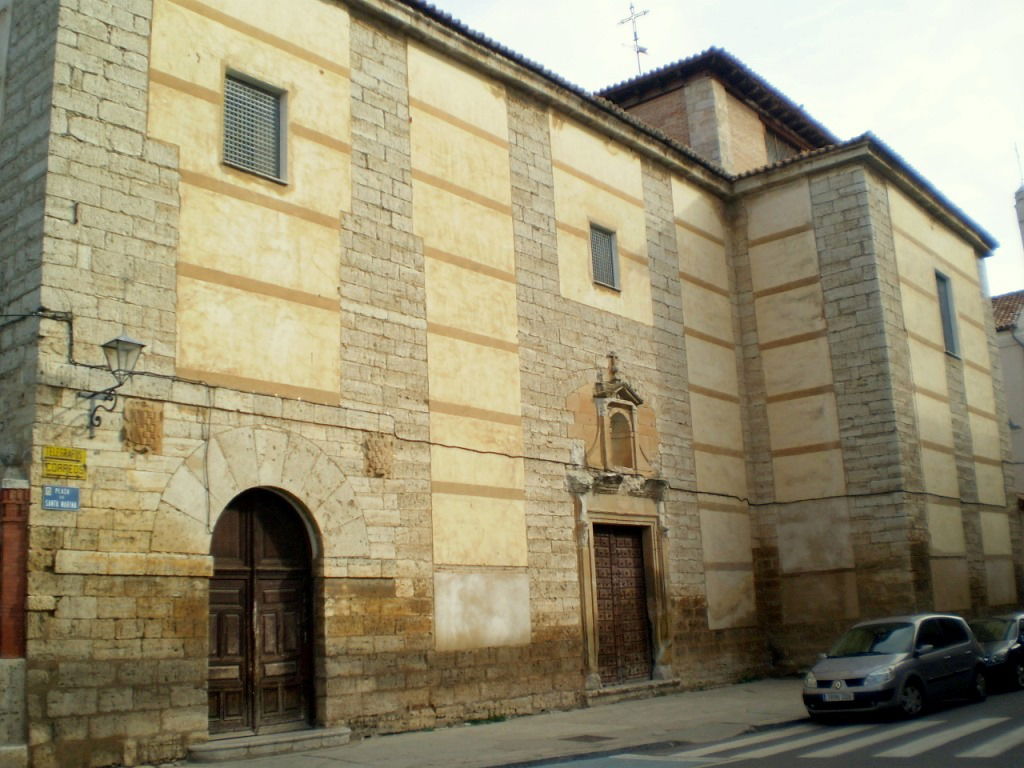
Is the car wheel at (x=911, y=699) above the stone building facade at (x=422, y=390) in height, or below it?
below

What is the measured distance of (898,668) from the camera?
38.4ft

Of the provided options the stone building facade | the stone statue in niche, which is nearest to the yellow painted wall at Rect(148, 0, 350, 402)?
the stone building facade

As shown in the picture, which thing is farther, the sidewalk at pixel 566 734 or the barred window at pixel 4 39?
the barred window at pixel 4 39

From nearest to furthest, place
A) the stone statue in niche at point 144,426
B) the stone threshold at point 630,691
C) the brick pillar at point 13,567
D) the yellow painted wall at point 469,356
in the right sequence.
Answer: the brick pillar at point 13,567
the stone statue in niche at point 144,426
the yellow painted wall at point 469,356
the stone threshold at point 630,691

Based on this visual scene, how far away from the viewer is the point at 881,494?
1720cm

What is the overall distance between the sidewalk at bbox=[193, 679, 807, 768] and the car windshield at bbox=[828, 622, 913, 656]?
100 centimetres

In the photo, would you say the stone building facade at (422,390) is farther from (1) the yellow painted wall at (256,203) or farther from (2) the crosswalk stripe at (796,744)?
(2) the crosswalk stripe at (796,744)

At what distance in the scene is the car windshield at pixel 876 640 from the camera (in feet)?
40.3

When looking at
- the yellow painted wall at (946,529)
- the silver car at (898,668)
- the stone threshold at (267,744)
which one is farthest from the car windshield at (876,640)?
the stone threshold at (267,744)

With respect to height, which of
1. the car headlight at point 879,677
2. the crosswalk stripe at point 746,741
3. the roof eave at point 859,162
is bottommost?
the crosswalk stripe at point 746,741

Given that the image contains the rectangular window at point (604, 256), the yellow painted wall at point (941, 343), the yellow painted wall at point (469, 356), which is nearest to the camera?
the yellow painted wall at point (469, 356)

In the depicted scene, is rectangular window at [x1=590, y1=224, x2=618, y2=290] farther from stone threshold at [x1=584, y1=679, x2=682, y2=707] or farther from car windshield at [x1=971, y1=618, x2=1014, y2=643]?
car windshield at [x1=971, y1=618, x2=1014, y2=643]

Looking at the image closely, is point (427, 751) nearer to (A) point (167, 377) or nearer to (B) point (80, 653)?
(B) point (80, 653)

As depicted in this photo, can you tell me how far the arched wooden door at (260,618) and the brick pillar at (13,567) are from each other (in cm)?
203
